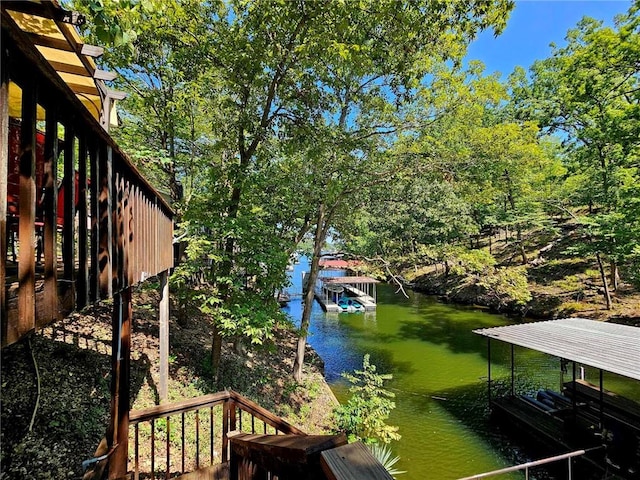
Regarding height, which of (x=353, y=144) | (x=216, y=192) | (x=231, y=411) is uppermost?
(x=353, y=144)

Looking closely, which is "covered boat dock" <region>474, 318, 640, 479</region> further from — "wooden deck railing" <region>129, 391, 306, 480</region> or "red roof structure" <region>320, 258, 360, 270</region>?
"wooden deck railing" <region>129, 391, 306, 480</region>

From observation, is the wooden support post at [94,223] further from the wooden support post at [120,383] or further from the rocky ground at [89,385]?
the rocky ground at [89,385]

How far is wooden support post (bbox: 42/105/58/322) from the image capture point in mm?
1284

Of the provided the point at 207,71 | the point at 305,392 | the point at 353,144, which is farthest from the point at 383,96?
the point at 305,392

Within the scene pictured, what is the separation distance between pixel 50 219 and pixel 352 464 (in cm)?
135

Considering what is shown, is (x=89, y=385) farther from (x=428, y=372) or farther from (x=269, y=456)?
(x=428, y=372)

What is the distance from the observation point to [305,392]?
857 centimetres

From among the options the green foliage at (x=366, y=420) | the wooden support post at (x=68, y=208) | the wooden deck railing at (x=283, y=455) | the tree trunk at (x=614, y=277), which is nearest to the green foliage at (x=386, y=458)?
the green foliage at (x=366, y=420)

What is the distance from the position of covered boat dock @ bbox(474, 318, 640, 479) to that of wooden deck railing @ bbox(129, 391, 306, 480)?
18.1 ft

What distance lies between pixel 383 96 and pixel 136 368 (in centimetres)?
820

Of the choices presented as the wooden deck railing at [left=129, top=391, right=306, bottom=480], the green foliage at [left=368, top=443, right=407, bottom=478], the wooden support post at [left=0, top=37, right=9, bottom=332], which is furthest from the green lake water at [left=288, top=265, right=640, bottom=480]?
the wooden support post at [left=0, top=37, right=9, bottom=332]

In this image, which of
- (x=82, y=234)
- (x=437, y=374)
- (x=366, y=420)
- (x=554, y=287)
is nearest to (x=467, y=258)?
(x=437, y=374)

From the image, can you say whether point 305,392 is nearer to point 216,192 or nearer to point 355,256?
point 355,256

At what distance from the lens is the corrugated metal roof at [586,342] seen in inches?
221
